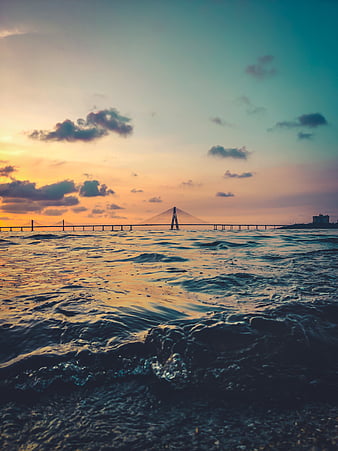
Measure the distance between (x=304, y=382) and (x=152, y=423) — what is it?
1462 millimetres

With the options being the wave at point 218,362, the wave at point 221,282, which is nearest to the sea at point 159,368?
the wave at point 218,362

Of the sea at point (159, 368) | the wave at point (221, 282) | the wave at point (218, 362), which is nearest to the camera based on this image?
the sea at point (159, 368)

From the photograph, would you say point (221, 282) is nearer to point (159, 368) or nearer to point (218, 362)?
point (218, 362)

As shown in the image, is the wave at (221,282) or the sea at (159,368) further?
the wave at (221,282)

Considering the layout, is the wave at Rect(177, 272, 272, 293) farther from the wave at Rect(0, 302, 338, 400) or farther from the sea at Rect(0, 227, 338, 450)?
the wave at Rect(0, 302, 338, 400)

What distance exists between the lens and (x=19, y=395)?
2520 millimetres

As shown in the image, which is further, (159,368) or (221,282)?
(221,282)

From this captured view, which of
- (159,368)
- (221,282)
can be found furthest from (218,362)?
(221,282)

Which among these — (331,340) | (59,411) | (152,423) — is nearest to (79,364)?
(59,411)

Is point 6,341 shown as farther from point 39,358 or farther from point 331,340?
point 331,340

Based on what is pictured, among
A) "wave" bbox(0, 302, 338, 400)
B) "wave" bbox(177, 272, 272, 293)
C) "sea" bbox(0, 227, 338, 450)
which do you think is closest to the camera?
"sea" bbox(0, 227, 338, 450)

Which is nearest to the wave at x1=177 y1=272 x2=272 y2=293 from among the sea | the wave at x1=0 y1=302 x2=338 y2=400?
the sea

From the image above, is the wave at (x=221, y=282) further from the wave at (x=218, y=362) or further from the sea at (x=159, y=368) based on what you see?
the wave at (x=218, y=362)

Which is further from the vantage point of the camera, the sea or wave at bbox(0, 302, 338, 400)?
wave at bbox(0, 302, 338, 400)
